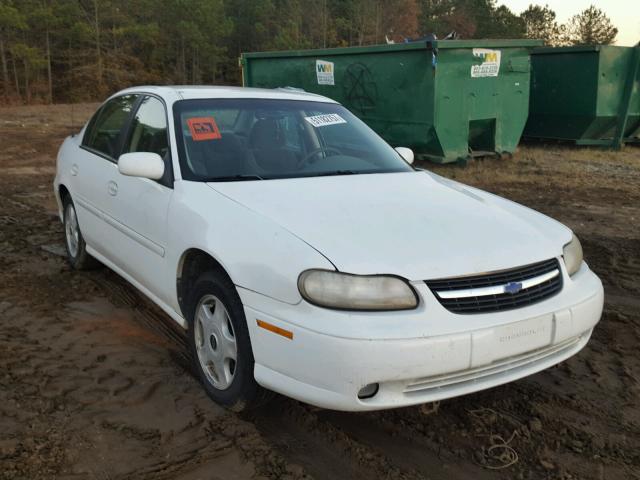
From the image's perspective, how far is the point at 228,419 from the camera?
116 inches

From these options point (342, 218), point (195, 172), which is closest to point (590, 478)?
point (342, 218)

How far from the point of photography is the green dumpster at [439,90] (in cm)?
1035

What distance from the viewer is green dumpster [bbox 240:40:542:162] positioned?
1035 centimetres

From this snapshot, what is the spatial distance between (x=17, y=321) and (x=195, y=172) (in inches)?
69.7

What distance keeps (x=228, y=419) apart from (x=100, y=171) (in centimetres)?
220

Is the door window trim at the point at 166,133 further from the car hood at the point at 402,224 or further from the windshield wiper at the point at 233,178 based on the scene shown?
the car hood at the point at 402,224

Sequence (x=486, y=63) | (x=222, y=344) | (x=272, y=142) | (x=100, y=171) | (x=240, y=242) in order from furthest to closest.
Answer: (x=486, y=63) < (x=100, y=171) < (x=272, y=142) < (x=222, y=344) < (x=240, y=242)

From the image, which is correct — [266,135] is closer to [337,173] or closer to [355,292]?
[337,173]

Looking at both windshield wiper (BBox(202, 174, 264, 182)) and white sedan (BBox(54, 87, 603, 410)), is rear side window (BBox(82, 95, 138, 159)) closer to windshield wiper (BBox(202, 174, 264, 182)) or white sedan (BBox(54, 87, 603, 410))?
white sedan (BBox(54, 87, 603, 410))

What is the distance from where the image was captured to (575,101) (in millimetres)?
12953

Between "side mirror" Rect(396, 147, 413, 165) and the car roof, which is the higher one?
the car roof

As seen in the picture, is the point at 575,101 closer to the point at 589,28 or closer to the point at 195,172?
the point at 195,172

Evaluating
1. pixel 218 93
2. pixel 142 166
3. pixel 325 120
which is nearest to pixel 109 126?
pixel 218 93

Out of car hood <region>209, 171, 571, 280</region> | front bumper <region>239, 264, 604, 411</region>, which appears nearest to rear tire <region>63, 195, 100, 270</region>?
car hood <region>209, 171, 571, 280</region>
